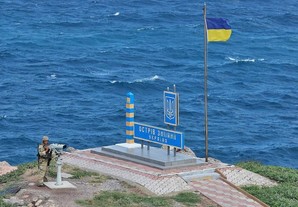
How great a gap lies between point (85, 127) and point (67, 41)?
4273 centimetres

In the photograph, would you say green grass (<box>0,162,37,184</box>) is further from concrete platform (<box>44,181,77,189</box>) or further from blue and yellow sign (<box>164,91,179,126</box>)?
blue and yellow sign (<box>164,91,179,126</box>)

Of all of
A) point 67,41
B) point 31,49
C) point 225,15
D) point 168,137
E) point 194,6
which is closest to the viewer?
A: point 168,137

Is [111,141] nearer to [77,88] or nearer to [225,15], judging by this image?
[77,88]

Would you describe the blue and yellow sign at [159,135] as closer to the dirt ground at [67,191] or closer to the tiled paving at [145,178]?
the tiled paving at [145,178]

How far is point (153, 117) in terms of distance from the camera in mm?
66625

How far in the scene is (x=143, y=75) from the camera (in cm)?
8356

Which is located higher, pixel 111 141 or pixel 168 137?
pixel 168 137

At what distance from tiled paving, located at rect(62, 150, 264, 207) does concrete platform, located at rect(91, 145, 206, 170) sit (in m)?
0.22

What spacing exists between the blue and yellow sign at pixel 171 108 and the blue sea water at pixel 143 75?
76.1ft

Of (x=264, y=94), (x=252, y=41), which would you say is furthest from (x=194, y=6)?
(x=264, y=94)

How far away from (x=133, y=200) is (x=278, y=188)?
5.76 metres

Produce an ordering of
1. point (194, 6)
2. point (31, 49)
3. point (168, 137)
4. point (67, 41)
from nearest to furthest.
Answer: point (168, 137) < point (31, 49) < point (67, 41) < point (194, 6)

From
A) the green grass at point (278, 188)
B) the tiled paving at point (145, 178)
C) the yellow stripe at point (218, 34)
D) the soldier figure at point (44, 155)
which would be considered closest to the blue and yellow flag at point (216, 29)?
Result: the yellow stripe at point (218, 34)

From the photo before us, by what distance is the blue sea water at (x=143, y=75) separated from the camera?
6234cm
